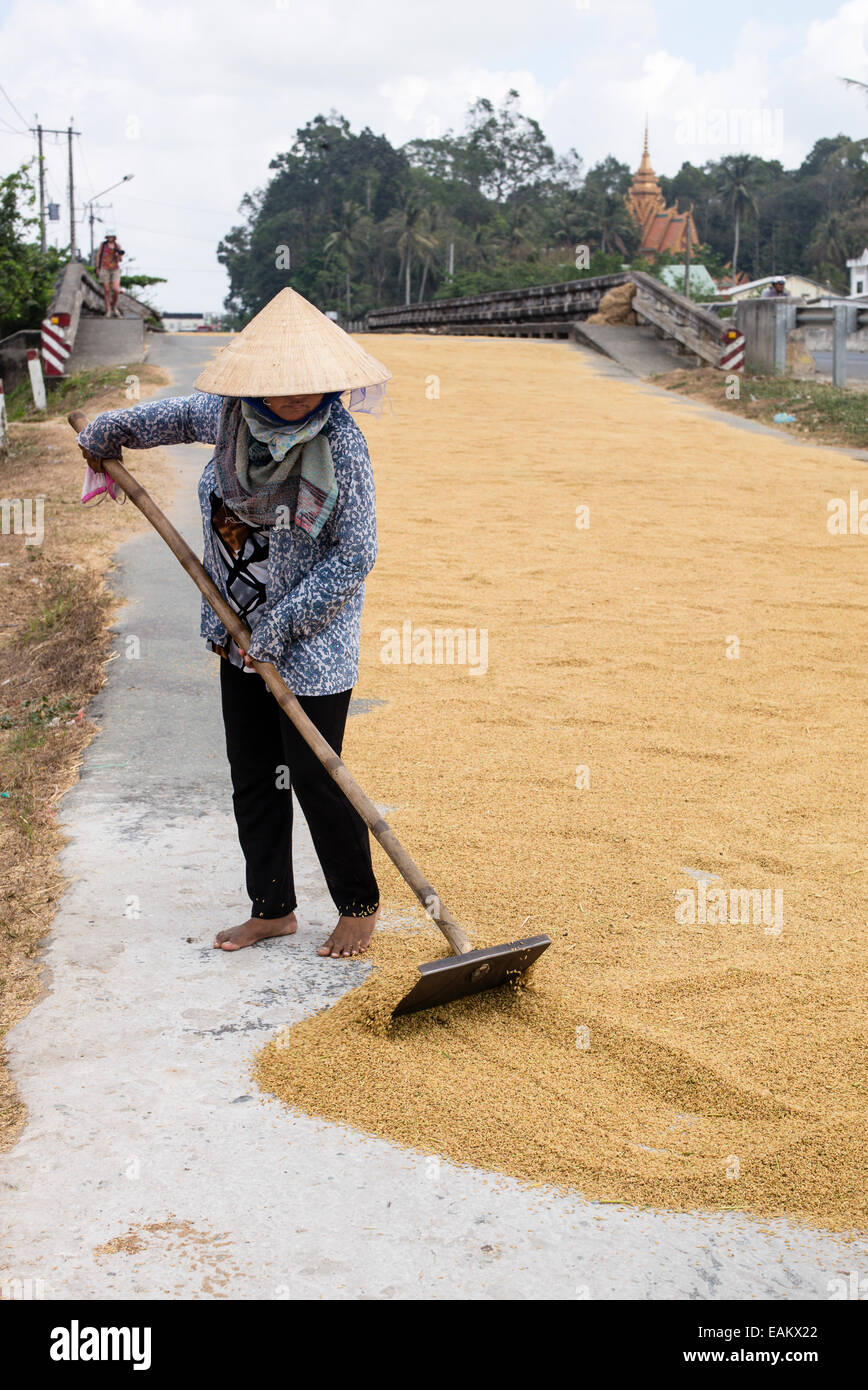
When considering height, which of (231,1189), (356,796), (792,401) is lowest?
(231,1189)

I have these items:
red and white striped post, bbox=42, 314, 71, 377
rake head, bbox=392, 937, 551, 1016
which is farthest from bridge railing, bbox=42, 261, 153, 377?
rake head, bbox=392, 937, 551, 1016

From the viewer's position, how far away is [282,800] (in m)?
3.54

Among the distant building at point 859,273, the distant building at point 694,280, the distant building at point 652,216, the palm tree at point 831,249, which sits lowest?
the distant building at point 694,280

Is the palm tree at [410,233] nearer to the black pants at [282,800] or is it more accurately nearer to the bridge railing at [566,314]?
the bridge railing at [566,314]

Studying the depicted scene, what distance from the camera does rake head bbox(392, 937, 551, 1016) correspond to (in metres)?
2.98

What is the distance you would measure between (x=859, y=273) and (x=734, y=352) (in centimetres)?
6257

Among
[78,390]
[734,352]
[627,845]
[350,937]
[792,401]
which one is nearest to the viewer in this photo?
[350,937]

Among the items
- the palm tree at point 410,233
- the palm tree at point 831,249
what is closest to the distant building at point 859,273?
the palm tree at point 831,249

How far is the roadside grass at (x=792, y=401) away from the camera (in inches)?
521

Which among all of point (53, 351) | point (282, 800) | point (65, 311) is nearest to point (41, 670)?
point (282, 800)

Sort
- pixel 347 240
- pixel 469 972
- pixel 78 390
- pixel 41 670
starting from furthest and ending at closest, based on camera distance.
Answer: pixel 347 240 → pixel 78 390 → pixel 41 670 → pixel 469 972

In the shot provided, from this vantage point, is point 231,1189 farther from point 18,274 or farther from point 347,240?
point 347,240

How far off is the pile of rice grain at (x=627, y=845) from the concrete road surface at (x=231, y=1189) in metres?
0.11

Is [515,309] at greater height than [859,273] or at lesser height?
lesser
